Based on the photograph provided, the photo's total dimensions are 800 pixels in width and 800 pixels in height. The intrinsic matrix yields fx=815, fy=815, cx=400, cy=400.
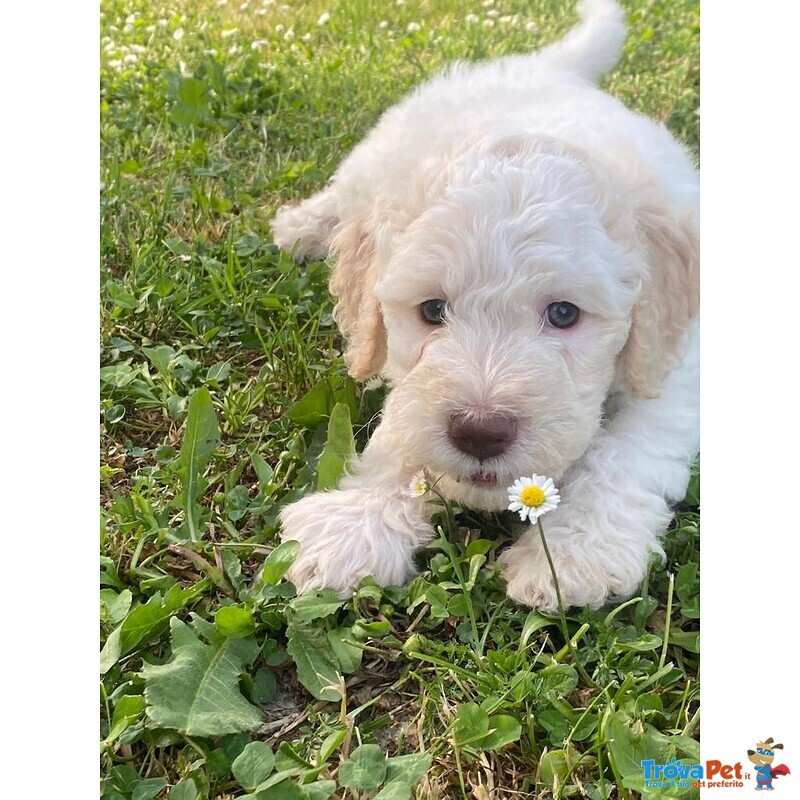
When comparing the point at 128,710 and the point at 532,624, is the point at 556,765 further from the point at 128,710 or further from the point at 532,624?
the point at 128,710

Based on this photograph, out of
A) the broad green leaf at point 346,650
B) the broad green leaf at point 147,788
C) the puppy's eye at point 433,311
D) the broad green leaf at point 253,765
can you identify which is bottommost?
the broad green leaf at point 147,788

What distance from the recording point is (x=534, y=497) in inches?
75.5

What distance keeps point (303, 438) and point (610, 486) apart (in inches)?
39.6

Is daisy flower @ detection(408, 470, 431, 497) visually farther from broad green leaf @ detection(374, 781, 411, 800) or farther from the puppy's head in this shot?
broad green leaf @ detection(374, 781, 411, 800)

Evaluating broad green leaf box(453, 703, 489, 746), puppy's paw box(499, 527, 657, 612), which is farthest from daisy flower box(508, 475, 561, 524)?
broad green leaf box(453, 703, 489, 746)

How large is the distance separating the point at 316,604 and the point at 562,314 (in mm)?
994

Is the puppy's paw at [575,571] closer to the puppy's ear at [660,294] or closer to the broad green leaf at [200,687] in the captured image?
the puppy's ear at [660,294]

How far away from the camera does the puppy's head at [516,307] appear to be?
6.64ft

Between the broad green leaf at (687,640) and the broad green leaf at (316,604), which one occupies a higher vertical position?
the broad green leaf at (316,604)

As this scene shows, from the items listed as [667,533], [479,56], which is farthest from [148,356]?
[479,56]

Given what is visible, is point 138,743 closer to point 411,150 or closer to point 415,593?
point 415,593
